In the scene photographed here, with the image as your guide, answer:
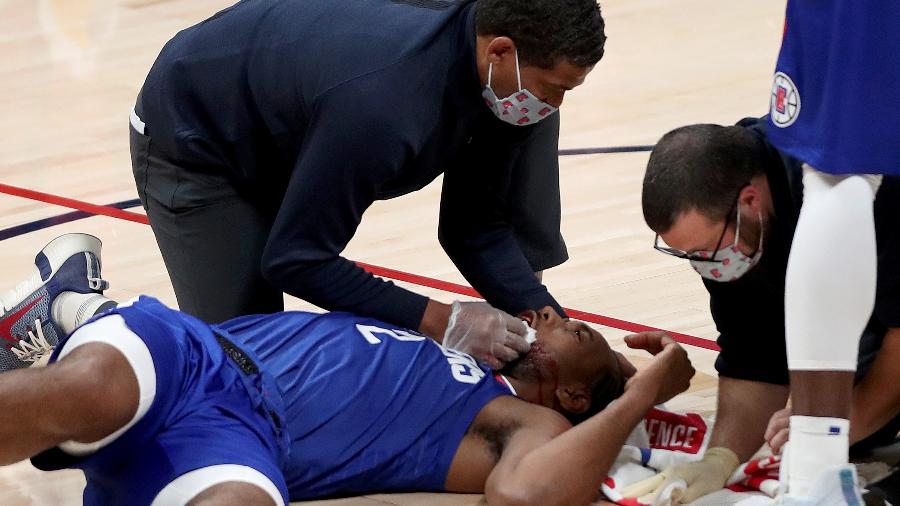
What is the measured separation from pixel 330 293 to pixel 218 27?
0.69 m

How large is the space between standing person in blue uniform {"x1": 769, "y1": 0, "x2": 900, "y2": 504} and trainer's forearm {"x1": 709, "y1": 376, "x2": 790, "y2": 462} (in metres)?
0.75

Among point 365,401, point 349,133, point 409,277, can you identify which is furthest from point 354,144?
point 409,277

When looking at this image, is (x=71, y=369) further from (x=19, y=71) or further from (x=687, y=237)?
(x=19, y=71)

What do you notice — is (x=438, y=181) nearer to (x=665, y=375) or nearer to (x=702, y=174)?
(x=665, y=375)

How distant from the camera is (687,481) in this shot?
10.2 ft

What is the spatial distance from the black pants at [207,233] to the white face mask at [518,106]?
66cm

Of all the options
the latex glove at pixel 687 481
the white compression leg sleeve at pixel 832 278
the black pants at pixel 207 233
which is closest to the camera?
the white compression leg sleeve at pixel 832 278

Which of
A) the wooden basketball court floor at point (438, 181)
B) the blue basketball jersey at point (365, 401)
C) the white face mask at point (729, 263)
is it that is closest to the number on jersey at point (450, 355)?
the blue basketball jersey at point (365, 401)

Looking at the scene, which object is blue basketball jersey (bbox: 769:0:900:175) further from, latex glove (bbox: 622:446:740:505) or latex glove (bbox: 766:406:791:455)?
latex glove (bbox: 622:446:740:505)

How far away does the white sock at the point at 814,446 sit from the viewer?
2.46m

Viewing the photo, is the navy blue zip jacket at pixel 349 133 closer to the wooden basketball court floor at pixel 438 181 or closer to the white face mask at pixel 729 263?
the wooden basketball court floor at pixel 438 181

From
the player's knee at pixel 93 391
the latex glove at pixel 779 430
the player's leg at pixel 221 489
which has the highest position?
the player's knee at pixel 93 391

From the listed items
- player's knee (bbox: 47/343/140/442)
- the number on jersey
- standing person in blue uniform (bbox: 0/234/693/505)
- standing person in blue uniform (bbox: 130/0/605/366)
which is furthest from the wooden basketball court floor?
player's knee (bbox: 47/343/140/442)

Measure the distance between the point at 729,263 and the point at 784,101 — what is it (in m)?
0.39
